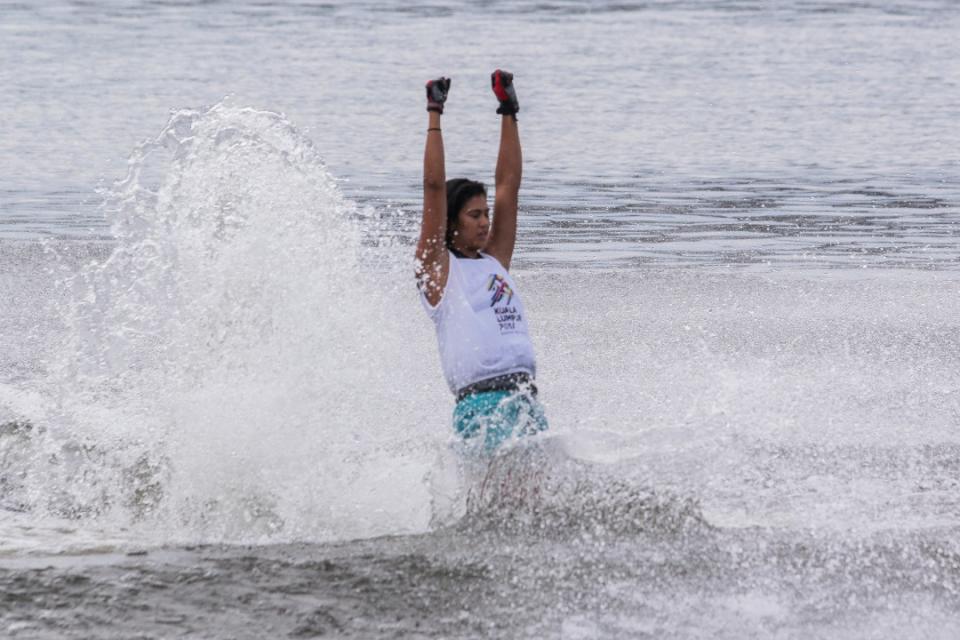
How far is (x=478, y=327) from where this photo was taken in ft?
21.2

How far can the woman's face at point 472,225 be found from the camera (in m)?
6.59

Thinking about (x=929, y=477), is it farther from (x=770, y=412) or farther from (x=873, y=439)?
(x=770, y=412)

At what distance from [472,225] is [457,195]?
134 millimetres

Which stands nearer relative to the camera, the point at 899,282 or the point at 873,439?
the point at 873,439

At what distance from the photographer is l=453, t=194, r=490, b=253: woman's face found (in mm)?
6590

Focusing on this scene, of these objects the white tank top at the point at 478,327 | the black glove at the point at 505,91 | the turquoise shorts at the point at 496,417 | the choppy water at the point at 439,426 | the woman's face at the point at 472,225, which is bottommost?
the choppy water at the point at 439,426

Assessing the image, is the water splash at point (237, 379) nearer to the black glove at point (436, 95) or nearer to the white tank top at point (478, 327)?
the white tank top at point (478, 327)

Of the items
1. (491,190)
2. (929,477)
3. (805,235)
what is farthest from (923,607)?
(491,190)

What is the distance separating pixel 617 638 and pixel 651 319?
6184 mm

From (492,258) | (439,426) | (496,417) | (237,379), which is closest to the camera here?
(496,417)

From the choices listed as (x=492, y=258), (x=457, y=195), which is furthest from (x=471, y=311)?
(x=457, y=195)

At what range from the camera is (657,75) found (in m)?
31.0

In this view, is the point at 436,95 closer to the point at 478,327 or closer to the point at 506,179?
the point at 506,179

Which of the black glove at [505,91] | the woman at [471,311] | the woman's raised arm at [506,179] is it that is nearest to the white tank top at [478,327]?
the woman at [471,311]
